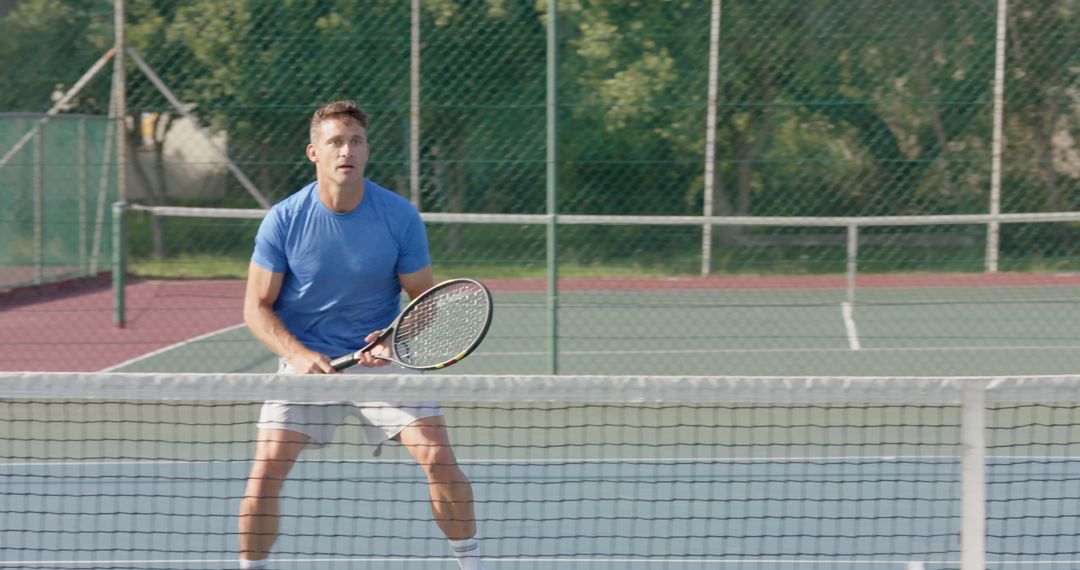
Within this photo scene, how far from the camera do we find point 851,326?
32.7 feet

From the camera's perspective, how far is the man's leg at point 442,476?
12.9 ft

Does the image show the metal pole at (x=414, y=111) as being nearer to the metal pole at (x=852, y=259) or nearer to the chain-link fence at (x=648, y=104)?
the chain-link fence at (x=648, y=104)

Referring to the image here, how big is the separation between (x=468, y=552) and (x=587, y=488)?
6.66 ft

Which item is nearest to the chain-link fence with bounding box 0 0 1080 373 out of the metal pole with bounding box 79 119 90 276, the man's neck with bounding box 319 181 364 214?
the metal pole with bounding box 79 119 90 276

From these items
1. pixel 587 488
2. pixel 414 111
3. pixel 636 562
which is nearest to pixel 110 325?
pixel 414 111

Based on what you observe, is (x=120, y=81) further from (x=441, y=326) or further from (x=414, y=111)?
(x=441, y=326)

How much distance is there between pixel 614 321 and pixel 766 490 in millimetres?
4845

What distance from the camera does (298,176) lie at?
27.1ft

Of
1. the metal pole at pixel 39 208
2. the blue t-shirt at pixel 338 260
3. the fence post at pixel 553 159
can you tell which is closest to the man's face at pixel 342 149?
the blue t-shirt at pixel 338 260

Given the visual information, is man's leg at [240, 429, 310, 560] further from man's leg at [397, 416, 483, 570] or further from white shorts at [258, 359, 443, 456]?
man's leg at [397, 416, 483, 570]

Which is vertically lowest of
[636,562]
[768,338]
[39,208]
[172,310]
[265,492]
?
[636,562]

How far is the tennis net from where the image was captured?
3.55 m

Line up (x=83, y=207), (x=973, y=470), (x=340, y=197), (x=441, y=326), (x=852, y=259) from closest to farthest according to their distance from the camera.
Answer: (x=973, y=470) < (x=340, y=197) < (x=441, y=326) < (x=852, y=259) < (x=83, y=207)

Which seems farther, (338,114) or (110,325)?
(110,325)
